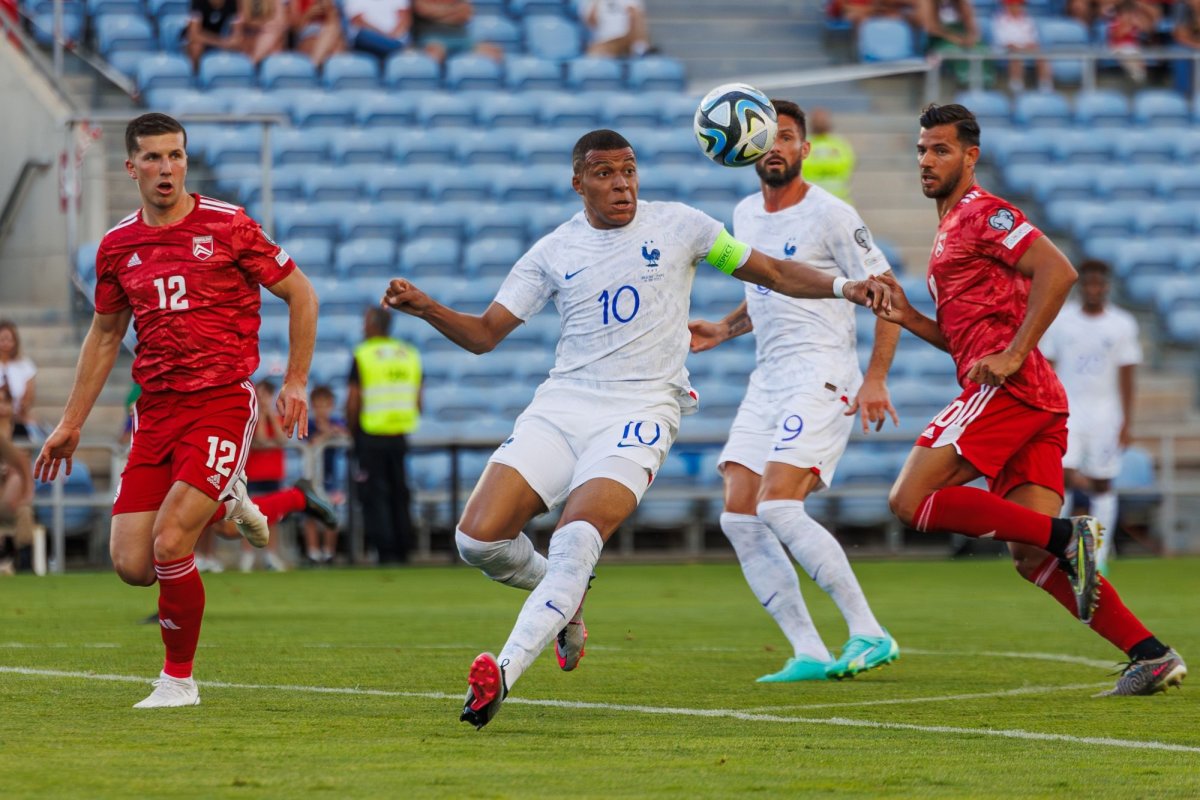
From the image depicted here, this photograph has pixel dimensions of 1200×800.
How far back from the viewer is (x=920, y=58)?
74.9 ft

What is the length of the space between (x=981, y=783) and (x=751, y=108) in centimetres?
363

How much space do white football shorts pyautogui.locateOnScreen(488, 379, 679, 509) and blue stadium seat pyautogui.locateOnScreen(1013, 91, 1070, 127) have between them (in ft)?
51.7

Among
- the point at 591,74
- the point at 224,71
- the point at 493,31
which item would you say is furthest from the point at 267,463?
the point at 493,31

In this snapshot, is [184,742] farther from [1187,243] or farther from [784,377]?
[1187,243]

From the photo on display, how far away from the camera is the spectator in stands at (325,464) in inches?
684

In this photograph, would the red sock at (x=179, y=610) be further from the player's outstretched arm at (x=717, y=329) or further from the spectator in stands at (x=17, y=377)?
the spectator in stands at (x=17, y=377)

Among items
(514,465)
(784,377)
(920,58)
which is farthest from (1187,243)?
(514,465)

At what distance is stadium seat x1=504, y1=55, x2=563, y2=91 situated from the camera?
21703 mm

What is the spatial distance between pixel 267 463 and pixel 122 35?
625 centimetres

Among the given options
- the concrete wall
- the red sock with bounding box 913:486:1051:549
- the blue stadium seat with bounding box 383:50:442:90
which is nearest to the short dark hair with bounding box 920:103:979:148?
the red sock with bounding box 913:486:1051:549

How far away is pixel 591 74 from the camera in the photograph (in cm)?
2192

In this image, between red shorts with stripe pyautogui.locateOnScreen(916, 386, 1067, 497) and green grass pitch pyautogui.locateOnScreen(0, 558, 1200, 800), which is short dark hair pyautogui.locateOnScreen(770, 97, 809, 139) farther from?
green grass pitch pyautogui.locateOnScreen(0, 558, 1200, 800)

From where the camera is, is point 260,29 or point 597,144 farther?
point 260,29

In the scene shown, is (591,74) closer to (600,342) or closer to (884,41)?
(884,41)
